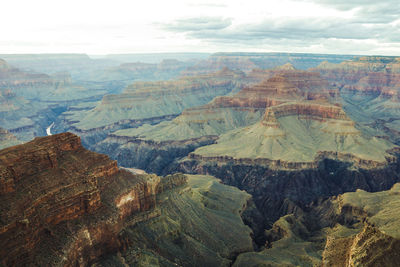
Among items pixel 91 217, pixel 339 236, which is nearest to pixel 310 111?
pixel 339 236

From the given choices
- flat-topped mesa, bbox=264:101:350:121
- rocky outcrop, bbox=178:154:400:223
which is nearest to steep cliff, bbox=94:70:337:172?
flat-topped mesa, bbox=264:101:350:121

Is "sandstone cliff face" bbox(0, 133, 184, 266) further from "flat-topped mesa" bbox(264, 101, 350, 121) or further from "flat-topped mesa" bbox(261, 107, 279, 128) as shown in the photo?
"flat-topped mesa" bbox(264, 101, 350, 121)

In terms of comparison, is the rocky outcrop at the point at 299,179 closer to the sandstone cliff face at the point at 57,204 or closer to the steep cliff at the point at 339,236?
the steep cliff at the point at 339,236

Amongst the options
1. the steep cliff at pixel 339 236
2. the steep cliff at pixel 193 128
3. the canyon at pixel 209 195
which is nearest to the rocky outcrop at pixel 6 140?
the canyon at pixel 209 195

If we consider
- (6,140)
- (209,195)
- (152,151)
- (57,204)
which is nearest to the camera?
(57,204)

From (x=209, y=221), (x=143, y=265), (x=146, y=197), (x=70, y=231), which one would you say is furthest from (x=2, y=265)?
(x=209, y=221)

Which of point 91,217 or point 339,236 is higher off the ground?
point 91,217

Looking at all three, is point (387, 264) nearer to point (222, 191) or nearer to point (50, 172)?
point (50, 172)

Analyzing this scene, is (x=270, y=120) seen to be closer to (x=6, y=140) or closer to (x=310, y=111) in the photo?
(x=310, y=111)

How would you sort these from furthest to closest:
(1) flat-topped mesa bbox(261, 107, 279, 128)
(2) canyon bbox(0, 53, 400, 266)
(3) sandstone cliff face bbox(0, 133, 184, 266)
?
(1) flat-topped mesa bbox(261, 107, 279, 128) → (2) canyon bbox(0, 53, 400, 266) → (3) sandstone cliff face bbox(0, 133, 184, 266)
